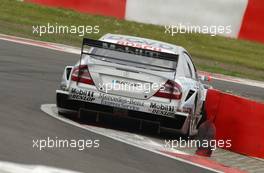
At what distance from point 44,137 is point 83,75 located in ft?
5.35

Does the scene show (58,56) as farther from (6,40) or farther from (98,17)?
(98,17)

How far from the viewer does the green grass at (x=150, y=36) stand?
22312 mm

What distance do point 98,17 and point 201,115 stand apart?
44.2 feet

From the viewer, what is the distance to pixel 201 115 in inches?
450

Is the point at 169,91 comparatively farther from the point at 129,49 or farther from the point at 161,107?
the point at 129,49

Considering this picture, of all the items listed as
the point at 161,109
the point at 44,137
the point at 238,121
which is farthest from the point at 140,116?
the point at 44,137

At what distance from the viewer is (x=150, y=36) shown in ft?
77.3

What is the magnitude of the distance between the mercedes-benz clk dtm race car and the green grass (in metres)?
11.6

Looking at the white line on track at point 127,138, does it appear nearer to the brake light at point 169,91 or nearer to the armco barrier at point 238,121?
the brake light at point 169,91

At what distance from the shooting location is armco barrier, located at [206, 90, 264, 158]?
10477mm

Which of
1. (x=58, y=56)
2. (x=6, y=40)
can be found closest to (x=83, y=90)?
(x=58, y=56)

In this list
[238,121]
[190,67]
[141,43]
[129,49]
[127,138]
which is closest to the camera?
[127,138]

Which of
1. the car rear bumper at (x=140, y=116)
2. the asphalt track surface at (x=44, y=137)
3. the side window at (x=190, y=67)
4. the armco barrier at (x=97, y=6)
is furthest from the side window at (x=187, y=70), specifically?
the armco barrier at (x=97, y=6)

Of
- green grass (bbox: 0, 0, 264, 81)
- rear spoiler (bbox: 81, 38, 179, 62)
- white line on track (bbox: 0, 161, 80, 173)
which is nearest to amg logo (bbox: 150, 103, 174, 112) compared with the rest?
rear spoiler (bbox: 81, 38, 179, 62)
